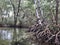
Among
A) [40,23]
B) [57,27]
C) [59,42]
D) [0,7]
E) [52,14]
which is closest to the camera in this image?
[59,42]

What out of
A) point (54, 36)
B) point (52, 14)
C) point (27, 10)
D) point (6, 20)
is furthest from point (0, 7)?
point (54, 36)

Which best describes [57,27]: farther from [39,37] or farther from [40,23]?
[40,23]

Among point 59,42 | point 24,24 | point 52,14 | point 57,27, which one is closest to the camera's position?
point 59,42

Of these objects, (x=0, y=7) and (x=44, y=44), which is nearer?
(x=44, y=44)

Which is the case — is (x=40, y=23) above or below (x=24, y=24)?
above

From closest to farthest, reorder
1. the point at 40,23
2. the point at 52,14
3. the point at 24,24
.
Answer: the point at 40,23 < the point at 52,14 < the point at 24,24

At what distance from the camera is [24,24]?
2144 centimetres

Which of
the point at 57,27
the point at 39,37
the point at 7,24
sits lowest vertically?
the point at 7,24

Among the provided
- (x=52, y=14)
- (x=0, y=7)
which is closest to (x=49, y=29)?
(x=52, y=14)

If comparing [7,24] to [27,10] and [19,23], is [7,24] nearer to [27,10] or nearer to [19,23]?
[19,23]

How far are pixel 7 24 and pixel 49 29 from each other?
1026 centimetres

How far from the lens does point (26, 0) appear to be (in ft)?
75.7

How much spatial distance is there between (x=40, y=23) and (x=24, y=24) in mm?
6355

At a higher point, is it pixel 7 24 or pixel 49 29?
pixel 49 29
